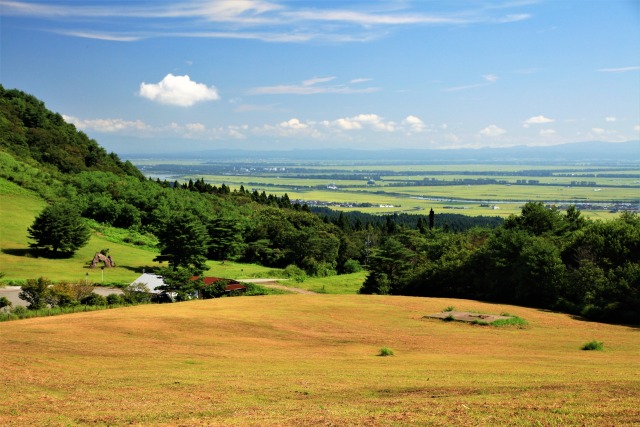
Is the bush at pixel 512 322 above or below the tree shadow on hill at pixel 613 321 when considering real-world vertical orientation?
above

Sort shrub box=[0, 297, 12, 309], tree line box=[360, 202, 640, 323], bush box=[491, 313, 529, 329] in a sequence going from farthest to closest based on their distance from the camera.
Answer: tree line box=[360, 202, 640, 323] → shrub box=[0, 297, 12, 309] → bush box=[491, 313, 529, 329]

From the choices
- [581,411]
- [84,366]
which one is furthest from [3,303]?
[581,411]

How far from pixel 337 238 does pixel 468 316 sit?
179ft

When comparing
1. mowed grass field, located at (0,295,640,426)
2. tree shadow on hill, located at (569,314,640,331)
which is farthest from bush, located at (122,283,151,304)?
tree shadow on hill, located at (569,314,640,331)

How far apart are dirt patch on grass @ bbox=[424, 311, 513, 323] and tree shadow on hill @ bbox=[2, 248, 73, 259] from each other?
46982 mm

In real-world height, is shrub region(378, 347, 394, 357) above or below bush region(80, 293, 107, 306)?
above

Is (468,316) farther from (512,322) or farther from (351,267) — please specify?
(351,267)

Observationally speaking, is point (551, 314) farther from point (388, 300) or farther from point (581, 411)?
point (581, 411)

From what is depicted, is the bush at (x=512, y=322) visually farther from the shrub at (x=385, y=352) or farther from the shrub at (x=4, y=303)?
the shrub at (x=4, y=303)

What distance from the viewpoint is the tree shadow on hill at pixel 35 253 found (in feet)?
227

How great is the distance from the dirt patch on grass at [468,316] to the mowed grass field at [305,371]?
3.64 ft

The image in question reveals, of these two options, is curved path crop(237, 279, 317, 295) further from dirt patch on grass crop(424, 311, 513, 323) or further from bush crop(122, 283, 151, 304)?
dirt patch on grass crop(424, 311, 513, 323)

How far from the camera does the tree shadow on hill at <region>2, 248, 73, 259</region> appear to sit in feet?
227

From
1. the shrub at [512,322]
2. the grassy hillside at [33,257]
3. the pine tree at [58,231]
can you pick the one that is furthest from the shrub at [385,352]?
the pine tree at [58,231]
